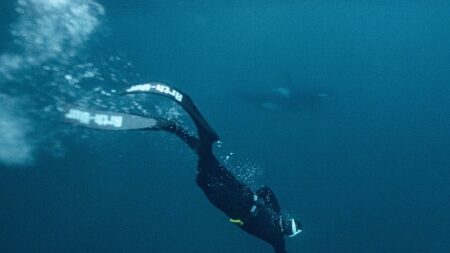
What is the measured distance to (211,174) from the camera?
4910mm

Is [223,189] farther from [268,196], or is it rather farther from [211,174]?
[268,196]

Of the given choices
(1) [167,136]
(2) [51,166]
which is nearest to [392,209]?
(1) [167,136]

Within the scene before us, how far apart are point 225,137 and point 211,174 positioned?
14.4 meters

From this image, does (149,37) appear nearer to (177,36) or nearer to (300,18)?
(177,36)

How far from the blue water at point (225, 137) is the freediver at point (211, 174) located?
11.6m

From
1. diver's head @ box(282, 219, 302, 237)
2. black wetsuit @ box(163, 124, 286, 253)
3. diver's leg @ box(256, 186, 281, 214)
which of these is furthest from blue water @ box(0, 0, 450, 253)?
diver's head @ box(282, 219, 302, 237)

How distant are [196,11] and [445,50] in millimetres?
21204

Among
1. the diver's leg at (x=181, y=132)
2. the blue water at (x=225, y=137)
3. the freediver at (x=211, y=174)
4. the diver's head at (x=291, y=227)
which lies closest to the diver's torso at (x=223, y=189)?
the freediver at (x=211, y=174)

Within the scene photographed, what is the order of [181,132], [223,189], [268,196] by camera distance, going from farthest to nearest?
[268,196] < [223,189] < [181,132]

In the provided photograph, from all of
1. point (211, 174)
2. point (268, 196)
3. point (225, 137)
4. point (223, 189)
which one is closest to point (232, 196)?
point (223, 189)

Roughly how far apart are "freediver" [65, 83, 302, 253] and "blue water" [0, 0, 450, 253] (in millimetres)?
11615

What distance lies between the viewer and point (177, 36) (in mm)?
30828

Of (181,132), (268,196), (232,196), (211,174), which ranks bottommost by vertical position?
(232,196)

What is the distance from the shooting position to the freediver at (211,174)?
13.5 feet
